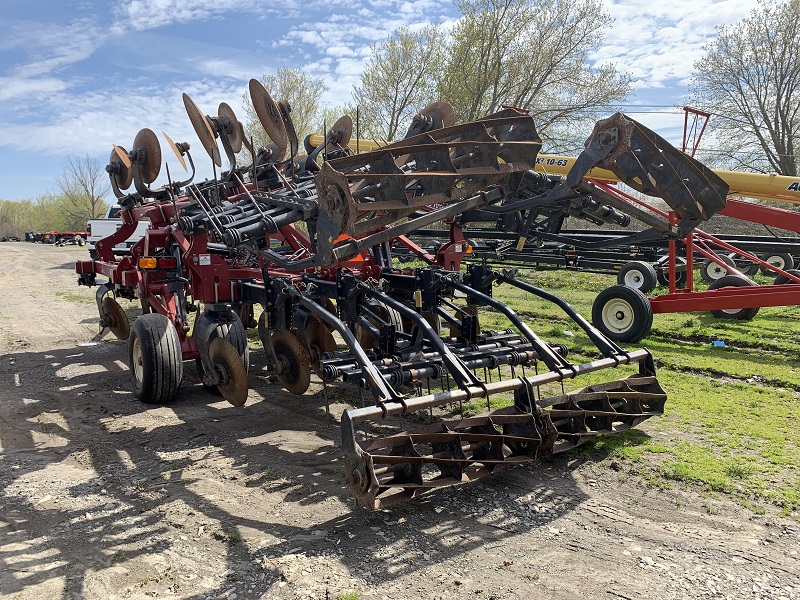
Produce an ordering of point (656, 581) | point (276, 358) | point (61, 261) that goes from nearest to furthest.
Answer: point (656, 581) → point (276, 358) → point (61, 261)

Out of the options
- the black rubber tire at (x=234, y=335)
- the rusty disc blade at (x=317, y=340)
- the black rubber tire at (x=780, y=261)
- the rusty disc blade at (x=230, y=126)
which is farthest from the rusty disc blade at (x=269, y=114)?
the black rubber tire at (x=780, y=261)

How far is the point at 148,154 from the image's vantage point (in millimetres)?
7875

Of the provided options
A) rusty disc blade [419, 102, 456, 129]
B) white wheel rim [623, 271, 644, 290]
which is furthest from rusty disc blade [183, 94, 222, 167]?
white wheel rim [623, 271, 644, 290]

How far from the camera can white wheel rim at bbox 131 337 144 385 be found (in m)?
6.48

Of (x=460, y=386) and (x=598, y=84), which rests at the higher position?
(x=598, y=84)

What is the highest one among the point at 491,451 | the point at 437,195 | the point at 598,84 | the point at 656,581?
the point at 598,84

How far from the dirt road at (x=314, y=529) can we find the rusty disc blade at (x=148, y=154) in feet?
11.3

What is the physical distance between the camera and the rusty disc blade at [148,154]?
7.74 metres

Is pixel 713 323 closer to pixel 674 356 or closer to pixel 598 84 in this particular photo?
pixel 674 356

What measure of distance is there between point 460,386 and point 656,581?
1.65 m

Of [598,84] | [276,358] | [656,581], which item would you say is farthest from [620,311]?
[598,84]

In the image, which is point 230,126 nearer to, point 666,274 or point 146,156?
point 146,156

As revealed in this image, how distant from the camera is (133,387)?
21.7 feet

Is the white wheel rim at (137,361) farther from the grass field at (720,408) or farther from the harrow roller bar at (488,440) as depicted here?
the grass field at (720,408)
